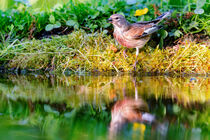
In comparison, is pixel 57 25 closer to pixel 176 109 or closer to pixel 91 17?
pixel 91 17

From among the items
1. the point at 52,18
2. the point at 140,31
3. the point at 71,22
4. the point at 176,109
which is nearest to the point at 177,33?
the point at 140,31

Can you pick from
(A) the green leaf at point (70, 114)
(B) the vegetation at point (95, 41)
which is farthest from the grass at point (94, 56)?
(A) the green leaf at point (70, 114)

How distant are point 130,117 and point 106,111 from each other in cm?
23

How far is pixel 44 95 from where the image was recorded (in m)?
2.74

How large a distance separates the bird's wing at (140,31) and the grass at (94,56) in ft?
1.35

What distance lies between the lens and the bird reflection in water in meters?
1.62

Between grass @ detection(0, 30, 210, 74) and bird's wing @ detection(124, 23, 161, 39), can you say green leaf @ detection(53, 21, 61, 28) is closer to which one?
grass @ detection(0, 30, 210, 74)

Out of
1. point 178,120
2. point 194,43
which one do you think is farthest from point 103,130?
point 194,43

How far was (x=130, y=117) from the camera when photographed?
6.31 ft

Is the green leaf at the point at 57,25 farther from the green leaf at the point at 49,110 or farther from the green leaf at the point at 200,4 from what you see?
the green leaf at the point at 49,110

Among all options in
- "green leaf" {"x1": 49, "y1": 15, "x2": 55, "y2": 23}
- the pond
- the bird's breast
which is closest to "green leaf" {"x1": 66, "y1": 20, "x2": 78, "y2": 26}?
"green leaf" {"x1": 49, "y1": 15, "x2": 55, "y2": 23}

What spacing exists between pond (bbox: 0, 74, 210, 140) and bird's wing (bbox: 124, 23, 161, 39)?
3.63 feet

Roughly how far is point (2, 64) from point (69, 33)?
135cm

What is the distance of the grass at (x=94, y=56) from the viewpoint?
4355 millimetres
